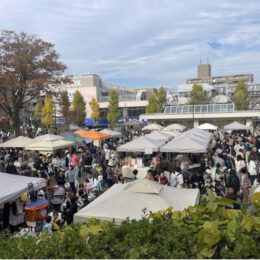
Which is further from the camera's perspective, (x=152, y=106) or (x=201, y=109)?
(x=152, y=106)

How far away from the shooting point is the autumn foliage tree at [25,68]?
1772 centimetres

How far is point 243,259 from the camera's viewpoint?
2244mm

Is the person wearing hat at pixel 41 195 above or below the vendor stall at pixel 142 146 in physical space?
below

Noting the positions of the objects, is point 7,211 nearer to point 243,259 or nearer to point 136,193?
point 136,193

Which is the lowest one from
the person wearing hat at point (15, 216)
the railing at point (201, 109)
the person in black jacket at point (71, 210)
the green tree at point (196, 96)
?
the person wearing hat at point (15, 216)

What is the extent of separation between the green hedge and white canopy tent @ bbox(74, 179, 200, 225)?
1189 millimetres

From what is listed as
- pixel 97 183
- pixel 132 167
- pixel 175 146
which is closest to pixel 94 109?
pixel 132 167

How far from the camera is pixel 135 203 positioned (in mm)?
4707

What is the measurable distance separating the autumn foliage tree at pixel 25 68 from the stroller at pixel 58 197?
11.7 m

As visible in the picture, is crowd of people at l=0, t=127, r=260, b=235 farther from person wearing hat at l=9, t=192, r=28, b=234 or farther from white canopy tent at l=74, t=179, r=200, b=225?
white canopy tent at l=74, t=179, r=200, b=225

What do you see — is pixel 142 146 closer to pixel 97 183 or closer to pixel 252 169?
pixel 97 183

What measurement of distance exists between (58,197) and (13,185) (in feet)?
6.68

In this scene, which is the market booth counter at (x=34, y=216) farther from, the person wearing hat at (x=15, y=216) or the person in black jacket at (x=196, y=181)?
the person in black jacket at (x=196, y=181)

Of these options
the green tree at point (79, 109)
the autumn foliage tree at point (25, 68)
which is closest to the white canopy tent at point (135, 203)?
the autumn foliage tree at point (25, 68)
